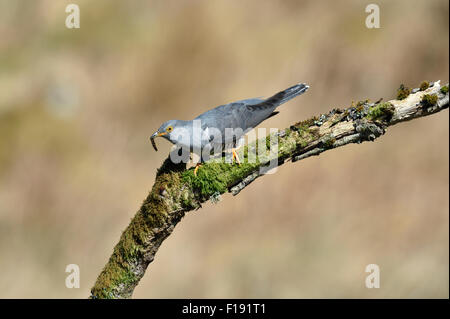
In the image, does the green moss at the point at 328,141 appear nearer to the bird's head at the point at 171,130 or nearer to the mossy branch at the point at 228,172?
the mossy branch at the point at 228,172

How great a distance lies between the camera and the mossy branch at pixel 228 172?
4641mm

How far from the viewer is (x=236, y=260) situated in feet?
32.7

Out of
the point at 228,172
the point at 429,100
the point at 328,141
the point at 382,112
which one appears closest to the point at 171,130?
the point at 228,172

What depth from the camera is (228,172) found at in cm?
476

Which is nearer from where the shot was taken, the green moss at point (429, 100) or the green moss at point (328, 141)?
the green moss at point (429, 100)

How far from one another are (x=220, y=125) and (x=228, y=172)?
76cm

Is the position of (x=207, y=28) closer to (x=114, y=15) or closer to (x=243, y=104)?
(x=114, y=15)

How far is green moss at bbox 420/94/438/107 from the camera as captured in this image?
446 centimetres

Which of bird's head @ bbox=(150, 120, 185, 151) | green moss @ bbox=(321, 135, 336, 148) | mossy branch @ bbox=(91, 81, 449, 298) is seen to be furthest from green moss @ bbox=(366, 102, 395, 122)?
bird's head @ bbox=(150, 120, 185, 151)

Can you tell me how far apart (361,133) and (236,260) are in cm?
598

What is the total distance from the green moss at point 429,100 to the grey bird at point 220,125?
160cm


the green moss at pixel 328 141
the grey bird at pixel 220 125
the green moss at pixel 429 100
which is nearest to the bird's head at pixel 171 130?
the grey bird at pixel 220 125

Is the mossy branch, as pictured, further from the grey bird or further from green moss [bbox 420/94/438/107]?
the grey bird

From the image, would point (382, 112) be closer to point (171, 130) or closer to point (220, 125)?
point (220, 125)
